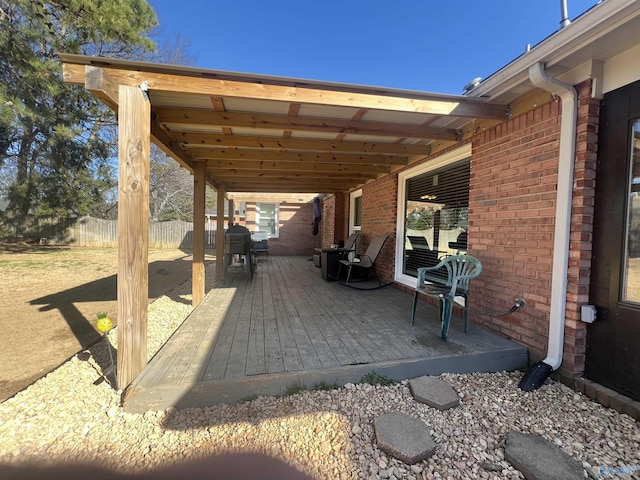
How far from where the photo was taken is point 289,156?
177 inches

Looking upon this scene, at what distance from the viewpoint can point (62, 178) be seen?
11094 mm

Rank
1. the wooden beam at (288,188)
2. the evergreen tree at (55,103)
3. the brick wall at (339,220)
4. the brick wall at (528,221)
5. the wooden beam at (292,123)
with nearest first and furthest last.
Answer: the brick wall at (528,221) < the wooden beam at (292,123) < the wooden beam at (288,188) < the evergreen tree at (55,103) < the brick wall at (339,220)

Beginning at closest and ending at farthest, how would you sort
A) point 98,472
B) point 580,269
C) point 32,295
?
point 98,472, point 580,269, point 32,295

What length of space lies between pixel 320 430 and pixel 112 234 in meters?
16.8

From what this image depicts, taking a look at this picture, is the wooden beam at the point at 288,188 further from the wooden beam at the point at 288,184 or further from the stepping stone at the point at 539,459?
the stepping stone at the point at 539,459

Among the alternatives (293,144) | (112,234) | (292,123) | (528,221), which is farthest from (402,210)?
(112,234)

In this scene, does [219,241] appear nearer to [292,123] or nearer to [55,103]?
[292,123]

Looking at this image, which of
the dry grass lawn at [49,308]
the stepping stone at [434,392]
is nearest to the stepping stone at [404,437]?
the stepping stone at [434,392]

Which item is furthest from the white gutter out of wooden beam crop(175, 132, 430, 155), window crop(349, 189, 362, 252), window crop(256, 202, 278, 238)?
window crop(256, 202, 278, 238)

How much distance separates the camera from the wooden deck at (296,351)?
193 cm

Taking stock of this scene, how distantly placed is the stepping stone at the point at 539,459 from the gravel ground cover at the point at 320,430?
0.04 meters

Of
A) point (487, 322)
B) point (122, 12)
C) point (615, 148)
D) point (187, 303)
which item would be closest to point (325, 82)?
point (615, 148)

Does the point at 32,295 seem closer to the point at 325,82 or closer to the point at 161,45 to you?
the point at 325,82

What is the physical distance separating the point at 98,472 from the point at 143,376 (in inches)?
24.3
